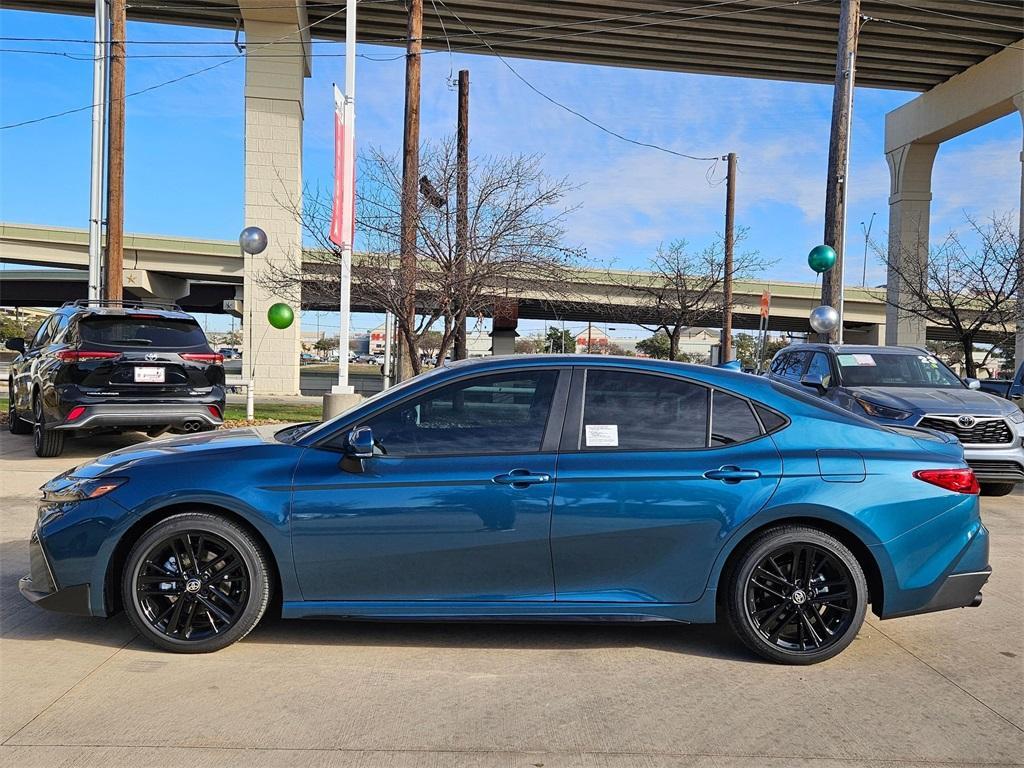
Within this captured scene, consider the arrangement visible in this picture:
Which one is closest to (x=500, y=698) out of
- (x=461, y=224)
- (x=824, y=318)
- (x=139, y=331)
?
(x=139, y=331)

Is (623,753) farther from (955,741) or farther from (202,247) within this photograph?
(202,247)

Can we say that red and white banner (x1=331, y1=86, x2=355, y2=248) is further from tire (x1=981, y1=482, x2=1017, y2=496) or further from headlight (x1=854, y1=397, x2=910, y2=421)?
tire (x1=981, y1=482, x2=1017, y2=496)

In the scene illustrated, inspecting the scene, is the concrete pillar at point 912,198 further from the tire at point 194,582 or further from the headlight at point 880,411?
the tire at point 194,582

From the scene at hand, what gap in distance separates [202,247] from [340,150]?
3225 centimetres

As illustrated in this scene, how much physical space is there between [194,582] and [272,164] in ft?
87.2

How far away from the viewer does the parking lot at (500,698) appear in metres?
3.30

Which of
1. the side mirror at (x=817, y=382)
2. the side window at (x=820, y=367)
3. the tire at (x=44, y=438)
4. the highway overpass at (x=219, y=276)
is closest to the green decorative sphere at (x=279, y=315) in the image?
the tire at (x=44, y=438)

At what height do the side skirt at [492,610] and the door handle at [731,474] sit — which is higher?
the door handle at [731,474]

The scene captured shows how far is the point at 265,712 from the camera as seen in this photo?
360cm

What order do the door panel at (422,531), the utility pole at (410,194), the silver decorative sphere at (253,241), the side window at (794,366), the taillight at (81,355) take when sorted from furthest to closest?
the silver decorative sphere at (253,241), the utility pole at (410,194), the side window at (794,366), the taillight at (81,355), the door panel at (422,531)

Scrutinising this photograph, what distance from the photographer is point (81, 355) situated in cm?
945

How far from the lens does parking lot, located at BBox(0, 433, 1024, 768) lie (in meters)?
3.30

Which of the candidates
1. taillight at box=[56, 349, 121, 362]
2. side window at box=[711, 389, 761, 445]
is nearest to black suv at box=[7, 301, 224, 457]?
taillight at box=[56, 349, 121, 362]

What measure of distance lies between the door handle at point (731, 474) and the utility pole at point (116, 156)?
1487cm
